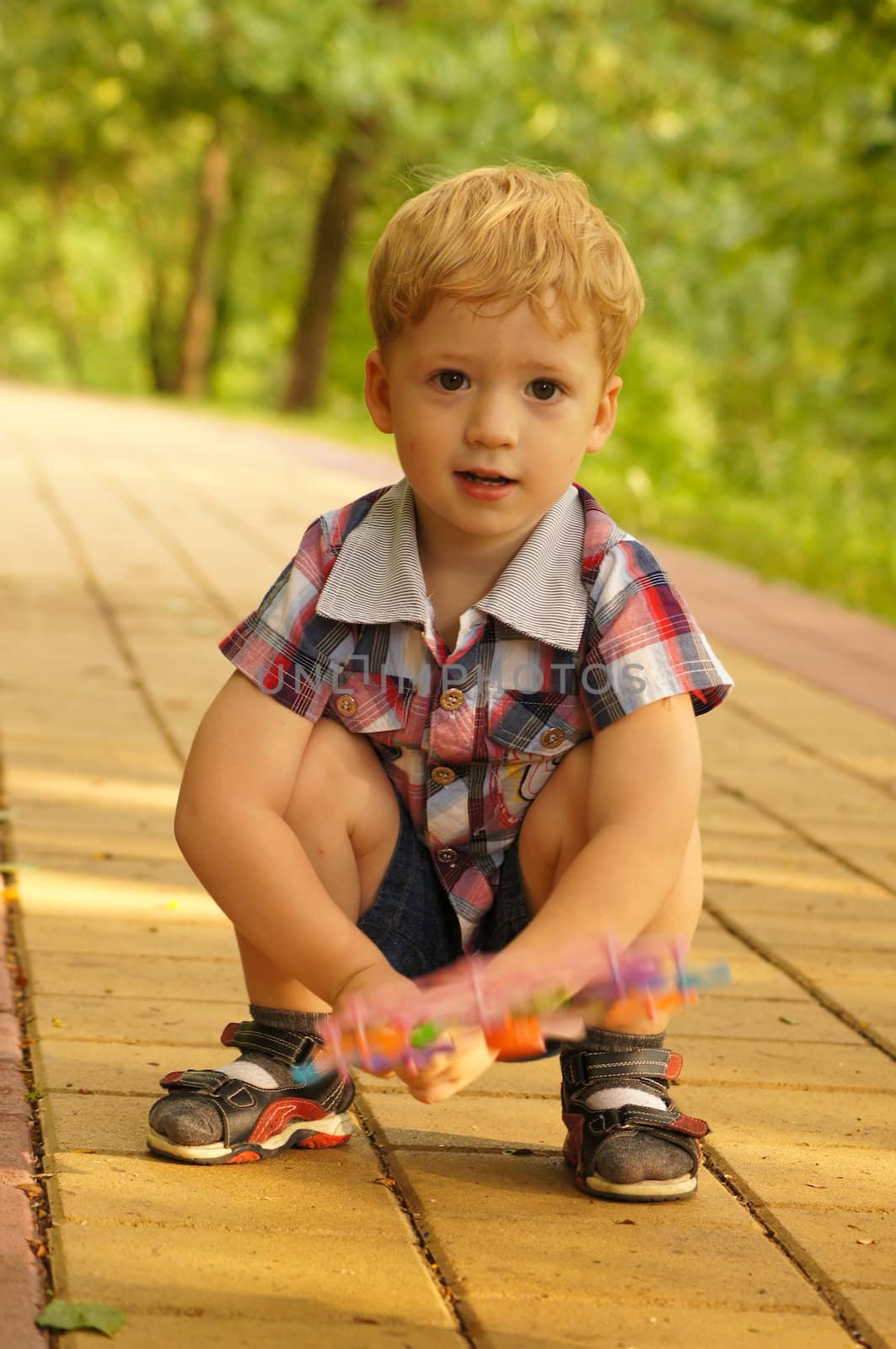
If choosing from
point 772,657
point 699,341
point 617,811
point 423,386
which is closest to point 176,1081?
point 617,811

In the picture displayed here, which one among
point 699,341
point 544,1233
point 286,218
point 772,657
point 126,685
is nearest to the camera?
point 544,1233

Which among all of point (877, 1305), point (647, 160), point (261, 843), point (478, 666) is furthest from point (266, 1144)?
point (647, 160)

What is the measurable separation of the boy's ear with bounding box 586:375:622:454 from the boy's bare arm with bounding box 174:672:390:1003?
1.59 feet

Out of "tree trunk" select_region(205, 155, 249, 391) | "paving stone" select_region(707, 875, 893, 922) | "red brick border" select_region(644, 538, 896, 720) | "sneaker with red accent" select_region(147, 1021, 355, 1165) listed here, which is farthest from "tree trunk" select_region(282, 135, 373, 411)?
"sneaker with red accent" select_region(147, 1021, 355, 1165)

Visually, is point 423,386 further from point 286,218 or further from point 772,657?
point 286,218

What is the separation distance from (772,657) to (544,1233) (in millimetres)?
4353

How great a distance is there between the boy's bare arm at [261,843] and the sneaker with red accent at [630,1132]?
0.35 m

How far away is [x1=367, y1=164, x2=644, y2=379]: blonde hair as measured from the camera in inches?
81.1

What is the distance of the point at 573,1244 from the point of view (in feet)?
6.54

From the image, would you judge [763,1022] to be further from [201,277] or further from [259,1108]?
[201,277]

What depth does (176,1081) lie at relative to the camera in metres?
2.19

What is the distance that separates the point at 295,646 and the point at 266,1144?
0.58 meters

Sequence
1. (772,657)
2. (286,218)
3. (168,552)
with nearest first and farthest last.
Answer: (772,657), (168,552), (286,218)

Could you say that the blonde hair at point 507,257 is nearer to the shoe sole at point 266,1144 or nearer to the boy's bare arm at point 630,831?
the boy's bare arm at point 630,831
